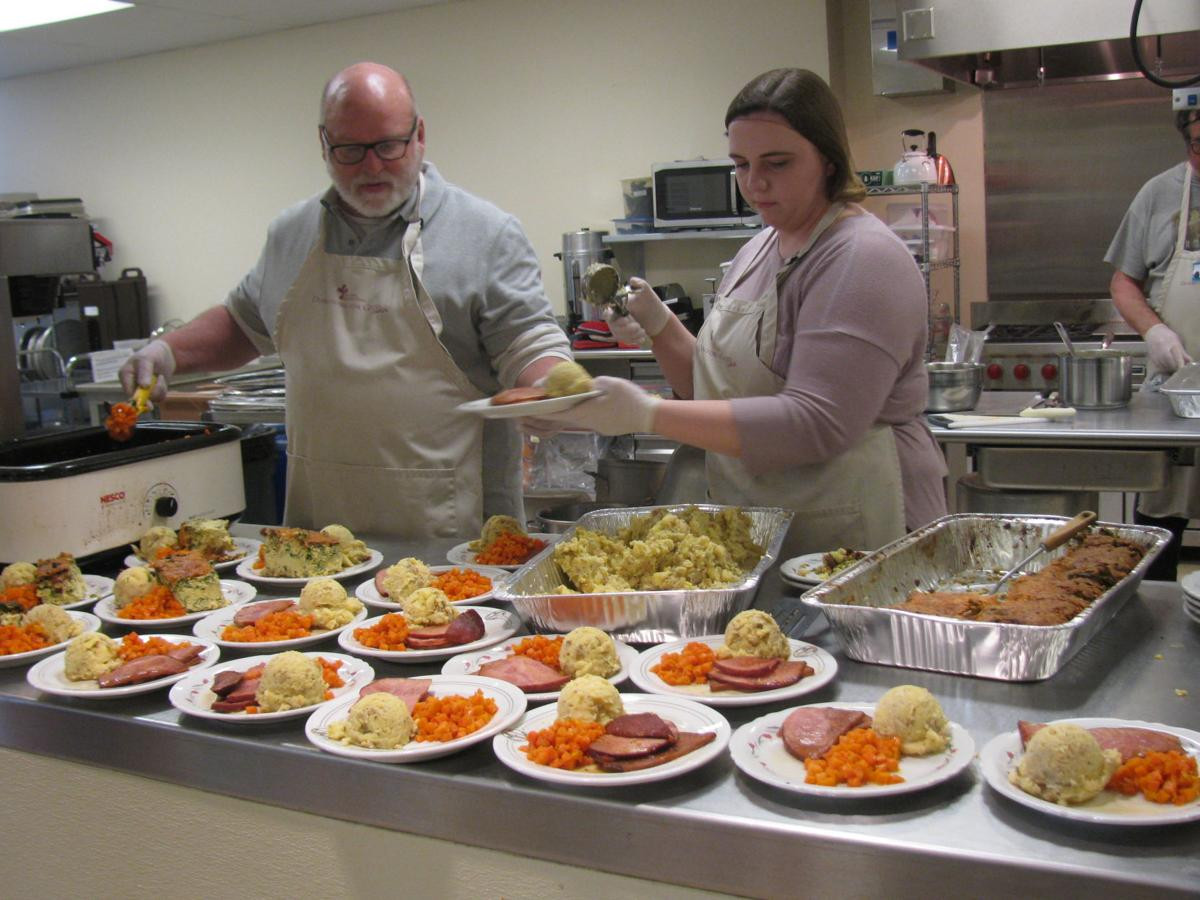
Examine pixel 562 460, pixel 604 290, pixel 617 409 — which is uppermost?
pixel 604 290

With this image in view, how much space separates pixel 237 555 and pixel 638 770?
54.3 inches

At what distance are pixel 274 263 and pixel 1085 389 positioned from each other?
279 centimetres

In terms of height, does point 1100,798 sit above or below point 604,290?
below

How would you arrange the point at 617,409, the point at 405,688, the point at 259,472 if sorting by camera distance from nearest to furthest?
the point at 405,688 → the point at 617,409 → the point at 259,472

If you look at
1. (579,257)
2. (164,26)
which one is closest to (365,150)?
(579,257)

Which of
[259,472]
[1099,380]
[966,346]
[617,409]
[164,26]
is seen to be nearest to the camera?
[617,409]

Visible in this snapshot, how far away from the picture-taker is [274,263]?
9.02ft

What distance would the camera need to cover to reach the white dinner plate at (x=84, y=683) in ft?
5.42

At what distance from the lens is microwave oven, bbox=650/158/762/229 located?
568 centimetres

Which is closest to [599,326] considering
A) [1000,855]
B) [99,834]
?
[99,834]

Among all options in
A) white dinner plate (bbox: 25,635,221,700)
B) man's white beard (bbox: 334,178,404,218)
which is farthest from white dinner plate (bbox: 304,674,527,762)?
man's white beard (bbox: 334,178,404,218)

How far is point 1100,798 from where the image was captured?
1181 mm

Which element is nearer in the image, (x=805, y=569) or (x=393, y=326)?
(x=805, y=569)

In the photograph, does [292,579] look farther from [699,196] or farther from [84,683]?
[699,196]
